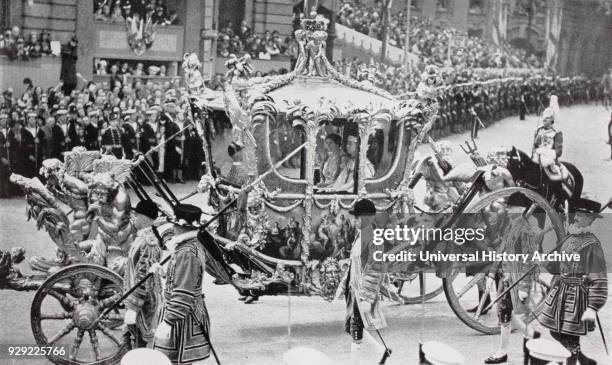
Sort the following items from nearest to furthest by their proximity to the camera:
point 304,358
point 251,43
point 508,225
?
point 304,358 → point 508,225 → point 251,43

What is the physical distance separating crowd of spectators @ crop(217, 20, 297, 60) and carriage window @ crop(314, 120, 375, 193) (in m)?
3.14

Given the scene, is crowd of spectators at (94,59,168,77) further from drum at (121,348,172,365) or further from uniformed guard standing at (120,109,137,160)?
drum at (121,348,172,365)

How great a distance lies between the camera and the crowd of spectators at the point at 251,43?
1000cm

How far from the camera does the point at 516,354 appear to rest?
23.3 ft

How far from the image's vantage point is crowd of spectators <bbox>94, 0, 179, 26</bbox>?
890 centimetres

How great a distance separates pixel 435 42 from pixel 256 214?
A: 8.70 metres

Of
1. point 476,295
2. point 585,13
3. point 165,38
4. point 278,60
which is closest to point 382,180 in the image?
point 476,295

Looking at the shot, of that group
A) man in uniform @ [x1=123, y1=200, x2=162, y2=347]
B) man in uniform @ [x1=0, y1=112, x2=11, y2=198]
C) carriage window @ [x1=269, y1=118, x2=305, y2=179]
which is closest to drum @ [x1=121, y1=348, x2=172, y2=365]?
man in uniform @ [x1=123, y1=200, x2=162, y2=347]

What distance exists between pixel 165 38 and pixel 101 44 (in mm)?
656

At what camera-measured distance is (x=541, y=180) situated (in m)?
8.10

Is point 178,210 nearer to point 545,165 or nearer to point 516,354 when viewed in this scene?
point 516,354

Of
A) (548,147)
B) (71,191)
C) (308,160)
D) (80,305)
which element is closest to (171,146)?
(308,160)

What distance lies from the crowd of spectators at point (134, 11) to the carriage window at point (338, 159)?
2797mm

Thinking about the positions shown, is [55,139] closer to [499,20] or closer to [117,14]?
[117,14]
